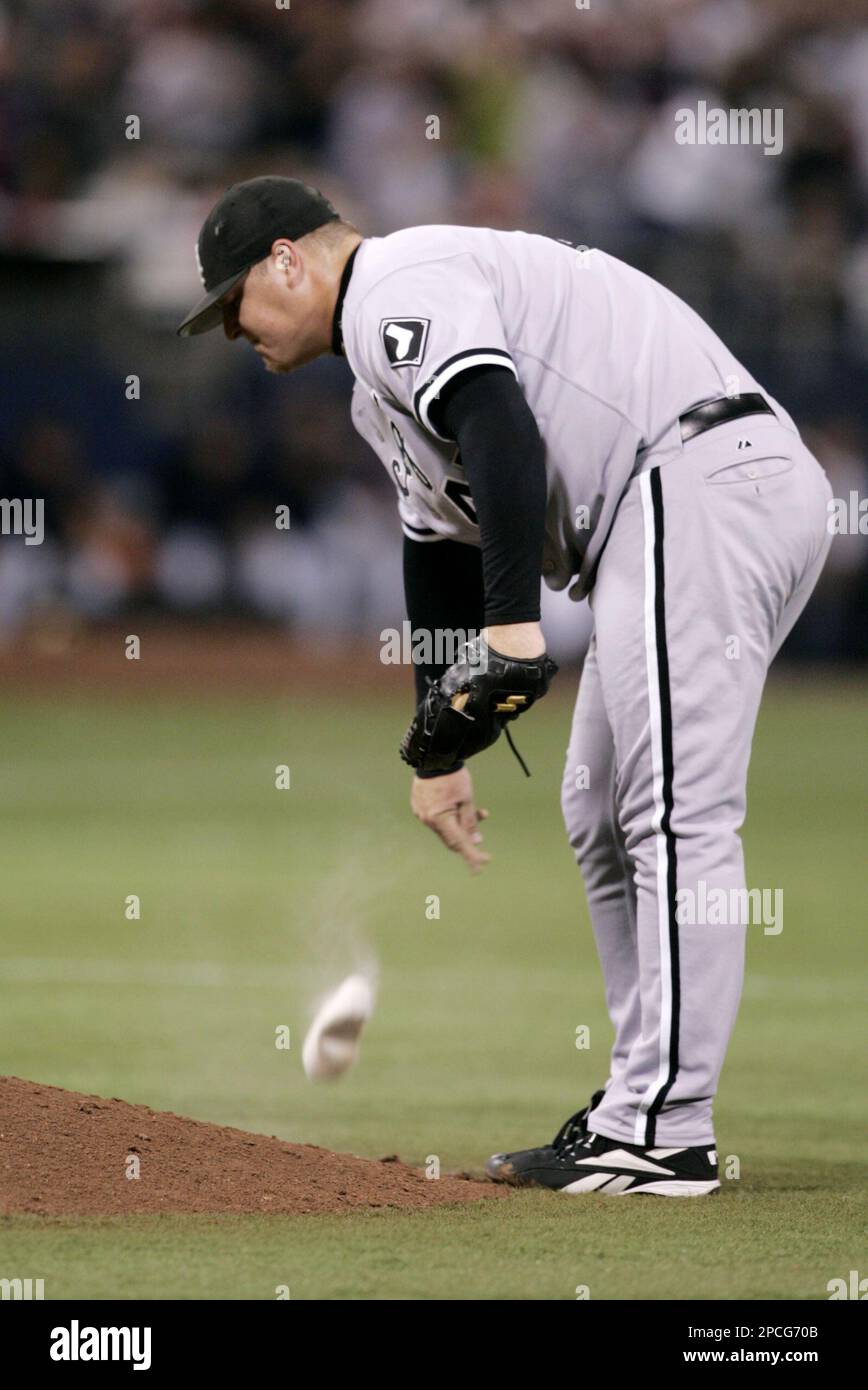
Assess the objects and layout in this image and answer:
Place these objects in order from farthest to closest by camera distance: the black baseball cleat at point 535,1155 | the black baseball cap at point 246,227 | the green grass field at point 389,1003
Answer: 1. the black baseball cleat at point 535,1155
2. the black baseball cap at point 246,227
3. the green grass field at point 389,1003

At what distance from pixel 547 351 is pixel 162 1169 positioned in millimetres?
1860

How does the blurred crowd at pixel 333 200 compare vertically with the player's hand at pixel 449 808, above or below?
above

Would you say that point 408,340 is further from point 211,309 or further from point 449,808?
point 449,808

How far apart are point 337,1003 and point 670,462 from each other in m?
1.56

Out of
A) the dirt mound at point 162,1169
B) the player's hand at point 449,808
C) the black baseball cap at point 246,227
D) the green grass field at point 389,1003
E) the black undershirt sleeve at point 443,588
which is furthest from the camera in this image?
the black undershirt sleeve at point 443,588

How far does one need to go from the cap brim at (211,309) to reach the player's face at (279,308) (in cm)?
2

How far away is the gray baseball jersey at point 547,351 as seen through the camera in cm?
413

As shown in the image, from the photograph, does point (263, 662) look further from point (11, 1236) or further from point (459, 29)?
point (11, 1236)

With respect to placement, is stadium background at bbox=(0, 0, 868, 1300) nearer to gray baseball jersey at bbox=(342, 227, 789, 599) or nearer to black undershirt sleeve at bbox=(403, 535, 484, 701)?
black undershirt sleeve at bbox=(403, 535, 484, 701)

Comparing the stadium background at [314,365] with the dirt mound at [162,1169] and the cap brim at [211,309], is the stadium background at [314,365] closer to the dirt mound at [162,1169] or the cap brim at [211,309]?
the dirt mound at [162,1169]

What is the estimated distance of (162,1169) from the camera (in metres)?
4.31

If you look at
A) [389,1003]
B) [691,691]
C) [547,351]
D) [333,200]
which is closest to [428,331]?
[547,351]

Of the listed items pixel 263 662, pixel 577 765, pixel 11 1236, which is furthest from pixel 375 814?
pixel 11 1236

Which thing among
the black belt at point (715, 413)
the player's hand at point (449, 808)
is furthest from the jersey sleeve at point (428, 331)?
the player's hand at point (449, 808)
